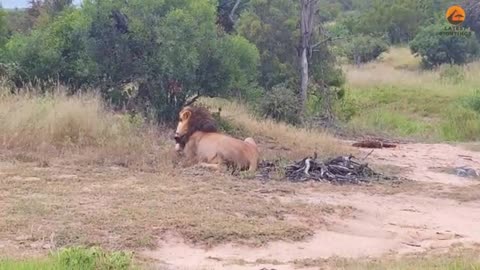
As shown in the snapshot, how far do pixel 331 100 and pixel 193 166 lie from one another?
359 inches

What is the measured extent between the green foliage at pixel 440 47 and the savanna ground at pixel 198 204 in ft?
59.6

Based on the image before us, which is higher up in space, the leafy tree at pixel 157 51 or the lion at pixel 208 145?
the leafy tree at pixel 157 51

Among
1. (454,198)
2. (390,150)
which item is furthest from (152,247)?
(390,150)

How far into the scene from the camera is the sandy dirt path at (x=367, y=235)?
243 inches

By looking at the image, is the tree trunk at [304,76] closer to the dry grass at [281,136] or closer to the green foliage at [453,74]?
the dry grass at [281,136]

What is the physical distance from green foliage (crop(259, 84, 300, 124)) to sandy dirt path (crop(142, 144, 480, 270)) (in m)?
5.26

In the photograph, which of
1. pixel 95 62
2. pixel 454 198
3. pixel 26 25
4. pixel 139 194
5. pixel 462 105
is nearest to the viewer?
pixel 139 194

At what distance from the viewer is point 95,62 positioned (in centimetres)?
1305

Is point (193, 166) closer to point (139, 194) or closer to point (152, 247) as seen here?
point (139, 194)

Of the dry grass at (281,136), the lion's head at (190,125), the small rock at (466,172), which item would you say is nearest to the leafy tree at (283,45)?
the dry grass at (281,136)

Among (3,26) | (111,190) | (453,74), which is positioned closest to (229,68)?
(111,190)

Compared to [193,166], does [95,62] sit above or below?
above

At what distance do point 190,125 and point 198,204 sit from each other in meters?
2.97

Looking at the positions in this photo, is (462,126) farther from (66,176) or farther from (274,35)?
(66,176)
